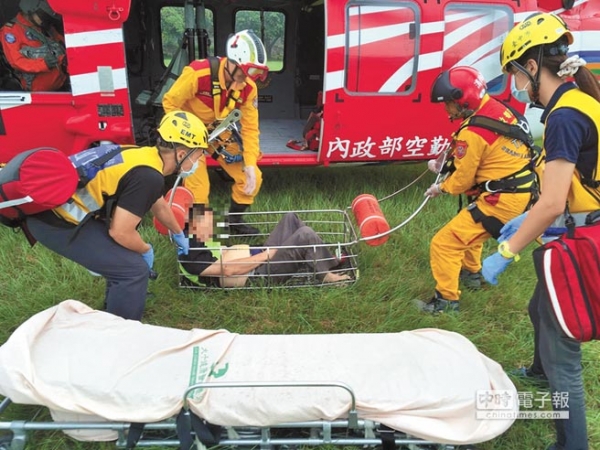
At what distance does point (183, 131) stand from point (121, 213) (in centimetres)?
62

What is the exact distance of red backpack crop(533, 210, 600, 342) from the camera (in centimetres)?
205

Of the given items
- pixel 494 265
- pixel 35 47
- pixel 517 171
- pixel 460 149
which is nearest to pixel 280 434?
pixel 494 265

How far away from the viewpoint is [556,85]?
2.22m

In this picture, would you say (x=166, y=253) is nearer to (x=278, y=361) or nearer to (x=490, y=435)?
(x=278, y=361)

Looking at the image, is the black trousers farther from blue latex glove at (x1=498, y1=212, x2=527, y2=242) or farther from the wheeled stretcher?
blue latex glove at (x1=498, y1=212, x2=527, y2=242)

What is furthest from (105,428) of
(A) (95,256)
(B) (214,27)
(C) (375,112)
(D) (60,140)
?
(B) (214,27)

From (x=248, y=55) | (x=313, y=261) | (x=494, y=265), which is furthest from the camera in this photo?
(x=248, y=55)

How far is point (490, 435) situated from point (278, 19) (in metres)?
7.30

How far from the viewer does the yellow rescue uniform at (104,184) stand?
289cm

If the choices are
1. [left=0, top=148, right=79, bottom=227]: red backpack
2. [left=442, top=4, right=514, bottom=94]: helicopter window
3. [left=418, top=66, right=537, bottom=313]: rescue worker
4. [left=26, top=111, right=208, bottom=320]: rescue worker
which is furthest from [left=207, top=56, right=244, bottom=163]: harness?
[left=442, top=4, right=514, bottom=94]: helicopter window

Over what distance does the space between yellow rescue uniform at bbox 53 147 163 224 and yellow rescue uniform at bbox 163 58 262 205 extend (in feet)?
5.56

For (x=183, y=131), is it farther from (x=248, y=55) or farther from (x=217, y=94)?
(x=217, y=94)

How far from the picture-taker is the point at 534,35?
225 centimetres

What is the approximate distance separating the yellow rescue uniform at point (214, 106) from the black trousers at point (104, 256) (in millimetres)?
1748
